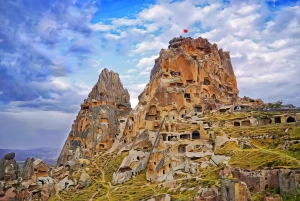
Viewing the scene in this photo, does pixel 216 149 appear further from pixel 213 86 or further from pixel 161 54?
pixel 161 54

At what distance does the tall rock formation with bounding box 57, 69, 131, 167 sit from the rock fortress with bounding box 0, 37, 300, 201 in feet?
0.77

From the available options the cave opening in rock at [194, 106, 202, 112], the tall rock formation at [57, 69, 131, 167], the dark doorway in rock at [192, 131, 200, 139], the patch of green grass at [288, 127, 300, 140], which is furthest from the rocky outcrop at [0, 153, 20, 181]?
the cave opening in rock at [194, 106, 202, 112]

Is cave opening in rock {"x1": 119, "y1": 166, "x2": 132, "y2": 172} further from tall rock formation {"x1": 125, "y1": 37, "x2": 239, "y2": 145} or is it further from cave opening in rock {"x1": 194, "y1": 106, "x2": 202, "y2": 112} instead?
cave opening in rock {"x1": 194, "y1": 106, "x2": 202, "y2": 112}

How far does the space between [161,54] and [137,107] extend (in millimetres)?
16331

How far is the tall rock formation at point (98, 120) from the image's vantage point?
7033 centimetres

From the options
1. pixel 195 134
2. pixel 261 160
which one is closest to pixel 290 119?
pixel 195 134

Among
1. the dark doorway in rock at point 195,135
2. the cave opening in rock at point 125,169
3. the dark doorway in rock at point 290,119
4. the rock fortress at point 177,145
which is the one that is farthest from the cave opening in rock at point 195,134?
the dark doorway in rock at point 290,119

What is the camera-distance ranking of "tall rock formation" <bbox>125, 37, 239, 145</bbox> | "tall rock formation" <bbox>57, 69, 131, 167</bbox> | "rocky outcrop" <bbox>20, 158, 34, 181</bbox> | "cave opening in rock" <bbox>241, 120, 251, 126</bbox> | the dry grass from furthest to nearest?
"tall rock formation" <bbox>57, 69, 131, 167</bbox>
"tall rock formation" <bbox>125, 37, 239, 145</bbox>
"cave opening in rock" <bbox>241, 120, 251, 126</bbox>
"rocky outcrop" <bbox>20, 158, 34, 181</bbox>
the dry grass

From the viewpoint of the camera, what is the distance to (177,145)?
48500 mm

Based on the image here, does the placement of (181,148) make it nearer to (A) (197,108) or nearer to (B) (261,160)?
(B) (261,160)

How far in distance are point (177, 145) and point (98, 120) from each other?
29.3m

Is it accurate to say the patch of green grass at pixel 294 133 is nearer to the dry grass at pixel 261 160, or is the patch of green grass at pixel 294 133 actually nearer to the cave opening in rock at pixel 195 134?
the dry grass at pixel 261 160

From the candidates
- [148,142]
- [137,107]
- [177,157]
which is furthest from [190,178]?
[137,107]

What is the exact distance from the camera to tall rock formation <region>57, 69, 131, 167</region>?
231 feet
